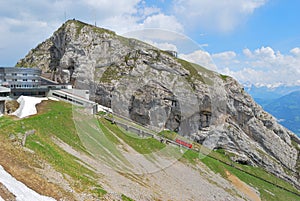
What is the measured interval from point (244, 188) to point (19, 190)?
46.4m

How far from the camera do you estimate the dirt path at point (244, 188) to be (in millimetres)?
49938

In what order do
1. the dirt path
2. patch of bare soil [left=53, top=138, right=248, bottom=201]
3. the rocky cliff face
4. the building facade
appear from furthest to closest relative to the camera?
the rocky cliff face < the building facade < the dirt path < patch of bare soil [left=53, top=138, right=248, bottom=201]

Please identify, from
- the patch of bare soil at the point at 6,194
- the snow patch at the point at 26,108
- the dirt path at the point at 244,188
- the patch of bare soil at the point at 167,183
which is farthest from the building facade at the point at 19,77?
the patch of bare soil at the point at 6,194

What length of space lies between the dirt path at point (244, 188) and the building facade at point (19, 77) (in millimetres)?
57562

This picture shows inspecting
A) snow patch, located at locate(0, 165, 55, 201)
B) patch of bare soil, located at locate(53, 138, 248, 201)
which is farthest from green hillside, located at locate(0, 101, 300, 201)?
patch of bare soil, located at locate(53, 138, 248, 201)

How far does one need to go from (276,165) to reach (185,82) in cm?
4050

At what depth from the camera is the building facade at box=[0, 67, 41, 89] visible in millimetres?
70475

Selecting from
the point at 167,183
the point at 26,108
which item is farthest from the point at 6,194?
the point at 26,108

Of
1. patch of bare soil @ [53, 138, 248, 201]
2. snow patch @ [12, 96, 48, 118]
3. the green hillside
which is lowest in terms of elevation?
patch of bare soil @ [53, 138, 248, 201]

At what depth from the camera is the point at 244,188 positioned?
5247 centimetres

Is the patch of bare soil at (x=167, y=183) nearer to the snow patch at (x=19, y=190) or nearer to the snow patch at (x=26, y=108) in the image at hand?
the snow patch at (x=19, y=190)

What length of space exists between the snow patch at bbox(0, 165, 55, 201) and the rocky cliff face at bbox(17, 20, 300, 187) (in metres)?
62.7

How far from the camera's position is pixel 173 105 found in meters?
87.8

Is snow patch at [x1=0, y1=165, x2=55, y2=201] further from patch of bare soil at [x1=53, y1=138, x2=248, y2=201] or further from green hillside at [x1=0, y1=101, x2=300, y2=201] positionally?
patch of bare soil at [x1=53, y1=138, x2=248, y2=201]
